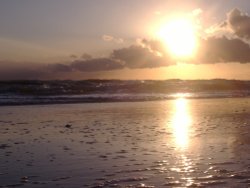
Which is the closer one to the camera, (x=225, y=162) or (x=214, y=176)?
(x=214, y=176)

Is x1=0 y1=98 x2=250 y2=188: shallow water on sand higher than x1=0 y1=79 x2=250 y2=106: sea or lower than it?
lower

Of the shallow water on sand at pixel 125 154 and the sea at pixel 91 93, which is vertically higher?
the sea at pixel 91 93

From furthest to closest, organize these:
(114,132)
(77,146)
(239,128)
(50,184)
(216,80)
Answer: (216,80) < (239,128) < (114,132) < (77,146) < (50,184)

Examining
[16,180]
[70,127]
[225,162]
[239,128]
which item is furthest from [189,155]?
[70,127]

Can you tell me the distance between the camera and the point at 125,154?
1081 centimetres

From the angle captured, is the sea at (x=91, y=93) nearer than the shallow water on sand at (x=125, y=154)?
No

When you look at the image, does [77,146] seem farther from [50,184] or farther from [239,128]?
[239,128]

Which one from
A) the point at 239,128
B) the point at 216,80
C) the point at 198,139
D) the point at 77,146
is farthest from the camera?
the point at 216,80

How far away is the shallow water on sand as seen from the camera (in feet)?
27.1

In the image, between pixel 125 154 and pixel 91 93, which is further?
pixel 91 93

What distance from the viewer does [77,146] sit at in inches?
477

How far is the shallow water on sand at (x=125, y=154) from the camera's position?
27.1ft

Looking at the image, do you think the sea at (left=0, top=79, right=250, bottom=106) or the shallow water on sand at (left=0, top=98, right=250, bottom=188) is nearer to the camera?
the shallow water on sand at (left=0, top=98, right=250, bottom=188)

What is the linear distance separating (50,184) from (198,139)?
6.31m
